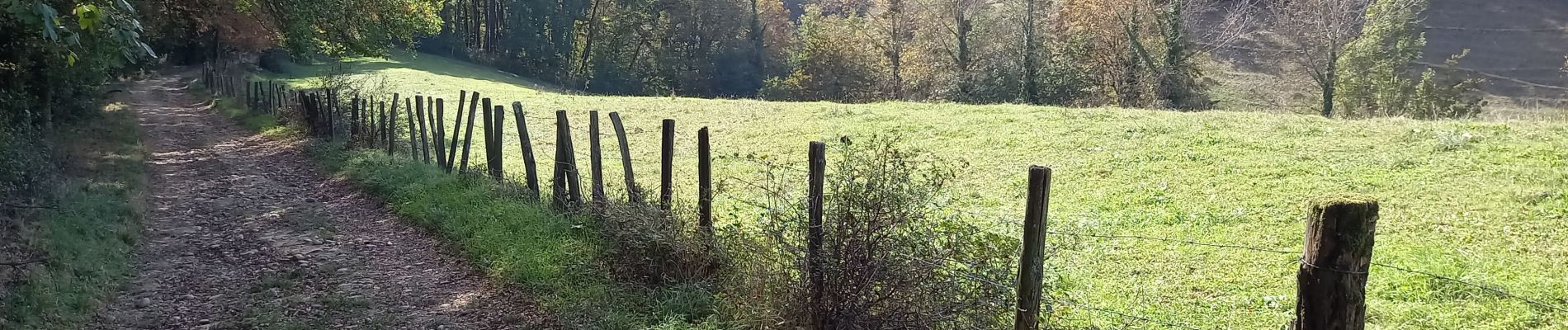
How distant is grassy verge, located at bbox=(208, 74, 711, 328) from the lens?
6.03 meters

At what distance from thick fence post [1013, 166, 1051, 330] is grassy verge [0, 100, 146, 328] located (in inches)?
250

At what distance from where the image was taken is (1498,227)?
8.36m

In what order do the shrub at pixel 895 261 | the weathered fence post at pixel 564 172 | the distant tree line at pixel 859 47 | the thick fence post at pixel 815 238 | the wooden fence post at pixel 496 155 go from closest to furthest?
1. the shrub at pixel 895 261
2. the thick fence post at pixel 815 238
3. the weathered fence post at pixel 564 172
4. the wooden fence post at pixel 496 155
5. the distant tree line at pixel 859 47

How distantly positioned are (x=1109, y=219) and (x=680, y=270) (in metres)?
5.37

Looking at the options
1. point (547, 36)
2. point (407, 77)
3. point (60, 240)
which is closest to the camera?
point (60, 240)

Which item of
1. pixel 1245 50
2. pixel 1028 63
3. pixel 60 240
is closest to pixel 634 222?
pixel 60 240

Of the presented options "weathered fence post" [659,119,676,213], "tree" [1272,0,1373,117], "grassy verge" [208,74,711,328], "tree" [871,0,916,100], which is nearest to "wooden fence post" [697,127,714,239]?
"weathered fence post" [659,119,676,213]

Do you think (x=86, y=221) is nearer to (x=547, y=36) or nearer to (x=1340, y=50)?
(x=1340, y=50)

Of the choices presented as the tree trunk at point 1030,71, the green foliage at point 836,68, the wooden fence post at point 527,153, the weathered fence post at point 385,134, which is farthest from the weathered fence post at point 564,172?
the green foliage at point 836,68

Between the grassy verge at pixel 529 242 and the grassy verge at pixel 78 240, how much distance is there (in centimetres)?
257

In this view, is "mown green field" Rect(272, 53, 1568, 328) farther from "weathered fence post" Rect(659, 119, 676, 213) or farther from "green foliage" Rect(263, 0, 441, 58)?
"green foliage" Rect(263, 0, 441, 58)

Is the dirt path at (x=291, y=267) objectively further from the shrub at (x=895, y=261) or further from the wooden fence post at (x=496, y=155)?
the shrub at (x=895, y=261)

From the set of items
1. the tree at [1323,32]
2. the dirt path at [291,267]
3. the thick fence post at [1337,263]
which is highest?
the tree at [1323,32]

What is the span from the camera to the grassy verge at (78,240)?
20.3 ft
